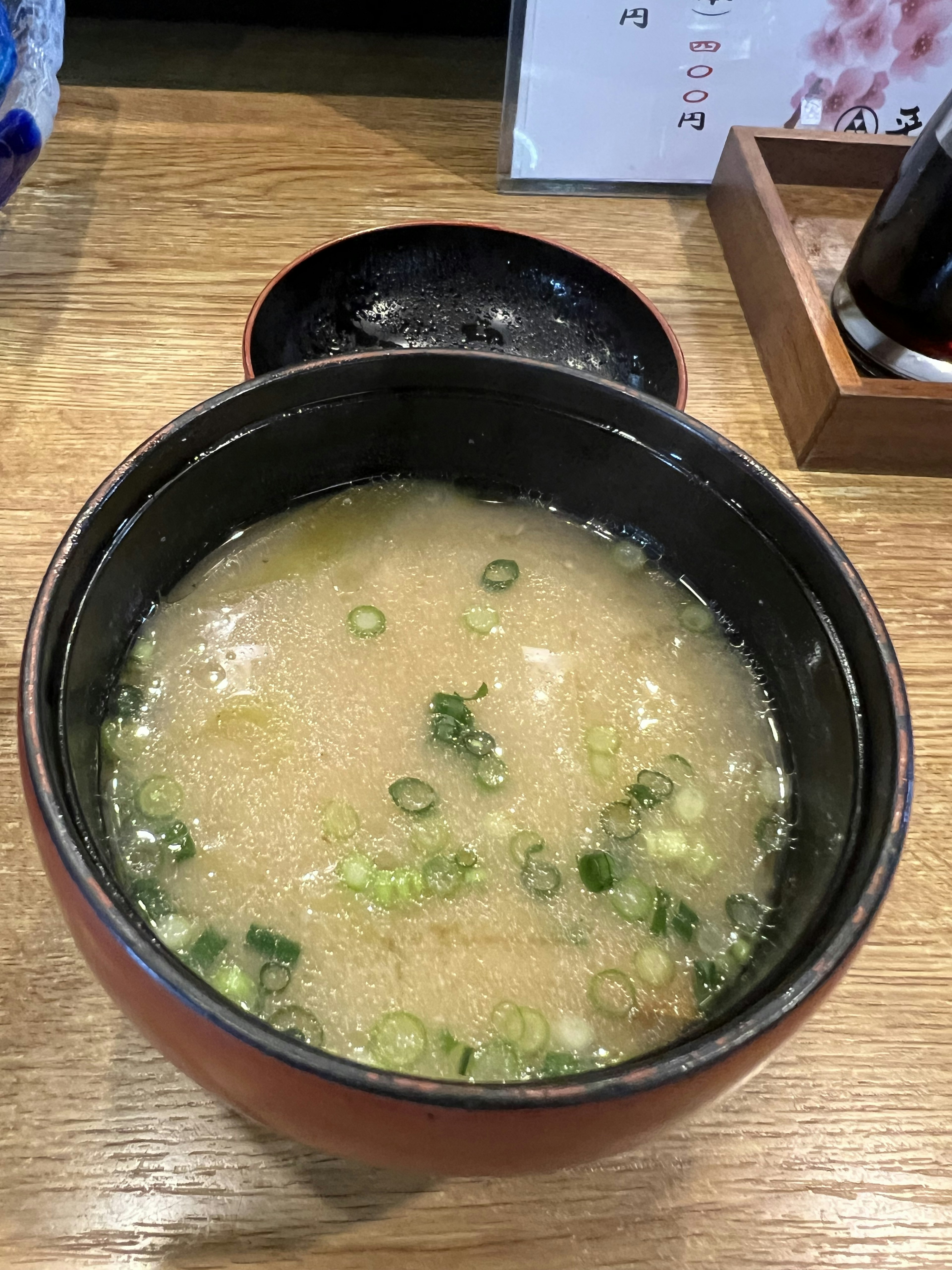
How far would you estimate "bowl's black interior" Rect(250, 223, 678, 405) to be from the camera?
1548mm

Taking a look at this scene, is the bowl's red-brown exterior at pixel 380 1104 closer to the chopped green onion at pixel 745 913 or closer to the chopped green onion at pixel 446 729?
the chopped green onion at pixel 745 913

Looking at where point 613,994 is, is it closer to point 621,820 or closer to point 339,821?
point 621,820

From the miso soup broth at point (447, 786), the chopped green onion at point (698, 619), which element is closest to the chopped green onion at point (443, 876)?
the miso soup broth at point (447, 786)

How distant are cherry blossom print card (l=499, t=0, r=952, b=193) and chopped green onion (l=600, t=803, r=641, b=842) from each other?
156 cm

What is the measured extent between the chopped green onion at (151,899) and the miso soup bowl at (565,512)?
0.12 meters

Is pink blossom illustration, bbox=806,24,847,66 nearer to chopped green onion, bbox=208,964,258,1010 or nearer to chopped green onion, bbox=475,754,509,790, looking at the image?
chopped green onion, bbox=475,754,509,790

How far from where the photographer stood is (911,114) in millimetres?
1976

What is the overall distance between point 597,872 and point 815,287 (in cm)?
120

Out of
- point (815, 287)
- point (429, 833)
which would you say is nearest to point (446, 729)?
point (429, 833)

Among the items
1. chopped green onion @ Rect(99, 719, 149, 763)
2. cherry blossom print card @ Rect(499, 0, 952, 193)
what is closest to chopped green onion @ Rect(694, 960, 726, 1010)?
chopped green onion @ Rect(99, 719, 149, 763)

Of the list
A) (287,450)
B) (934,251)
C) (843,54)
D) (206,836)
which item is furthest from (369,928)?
(843,54)

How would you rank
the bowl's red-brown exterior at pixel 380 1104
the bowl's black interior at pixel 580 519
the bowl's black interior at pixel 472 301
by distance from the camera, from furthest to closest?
the bowl's black interior at pixel 472 301 < the bowl's black interior at pixel 580 519 < the bowl's red-brown exterior at pixel 380 1104

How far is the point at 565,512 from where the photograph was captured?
1260 millimetres

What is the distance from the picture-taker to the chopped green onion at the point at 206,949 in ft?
2.78
